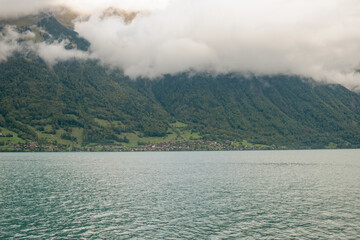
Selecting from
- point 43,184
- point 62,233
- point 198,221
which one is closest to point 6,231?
point 62,233

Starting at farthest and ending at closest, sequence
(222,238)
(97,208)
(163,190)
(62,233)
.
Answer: (163,190)
(97,208)
(62,233)
(222,238)

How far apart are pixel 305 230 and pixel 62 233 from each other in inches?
1357

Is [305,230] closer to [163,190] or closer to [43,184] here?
[163,190]

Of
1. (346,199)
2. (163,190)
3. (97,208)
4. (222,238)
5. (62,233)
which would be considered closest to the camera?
(222,238)

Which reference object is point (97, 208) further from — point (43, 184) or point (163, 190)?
point (43, 184)

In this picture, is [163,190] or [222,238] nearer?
[222,238]

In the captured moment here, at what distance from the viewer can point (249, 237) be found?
39.9 meters

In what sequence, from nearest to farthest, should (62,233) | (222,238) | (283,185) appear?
1. (222,238)
2. (62,233)
3. (283,185)

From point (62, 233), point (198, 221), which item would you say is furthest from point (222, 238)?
point (62, 233)

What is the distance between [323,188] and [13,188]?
279ft

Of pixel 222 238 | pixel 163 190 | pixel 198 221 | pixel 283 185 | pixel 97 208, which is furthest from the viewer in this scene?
pixel 283 185

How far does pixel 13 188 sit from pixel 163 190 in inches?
1617

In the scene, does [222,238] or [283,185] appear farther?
[283,185]

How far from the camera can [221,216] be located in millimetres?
51250
